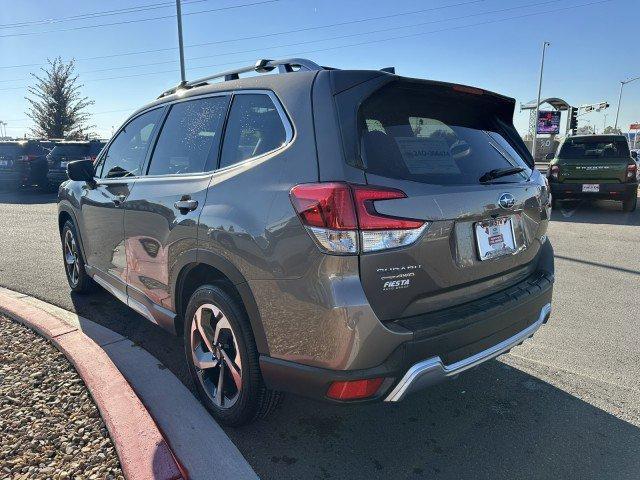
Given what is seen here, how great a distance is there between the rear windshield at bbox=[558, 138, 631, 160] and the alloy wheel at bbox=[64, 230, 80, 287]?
1004 cm

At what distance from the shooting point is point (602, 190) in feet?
33.3

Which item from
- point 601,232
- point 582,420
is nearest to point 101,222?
point 582,420

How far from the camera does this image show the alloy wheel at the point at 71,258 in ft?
15.9

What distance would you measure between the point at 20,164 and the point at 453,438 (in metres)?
16.9

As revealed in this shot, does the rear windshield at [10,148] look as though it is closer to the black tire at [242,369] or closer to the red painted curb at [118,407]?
the red painted curb at [118,407]

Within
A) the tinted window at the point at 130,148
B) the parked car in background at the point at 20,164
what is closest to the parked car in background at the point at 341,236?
the tinted window at the point at 130,148

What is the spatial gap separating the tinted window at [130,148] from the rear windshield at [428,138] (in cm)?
195

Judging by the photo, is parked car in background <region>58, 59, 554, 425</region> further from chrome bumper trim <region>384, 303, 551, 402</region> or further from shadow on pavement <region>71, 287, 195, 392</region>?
shadow on pavement <region>71, 287, 195, 392</region>

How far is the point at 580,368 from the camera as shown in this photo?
341cm

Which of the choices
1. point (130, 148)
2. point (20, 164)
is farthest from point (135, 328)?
point (20, 164)

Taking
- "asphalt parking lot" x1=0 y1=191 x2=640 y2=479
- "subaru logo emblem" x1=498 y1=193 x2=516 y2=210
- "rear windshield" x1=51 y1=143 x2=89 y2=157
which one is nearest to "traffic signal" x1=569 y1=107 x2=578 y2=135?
"rear windshield" x1=51 y1=143 x2=89 y2=157

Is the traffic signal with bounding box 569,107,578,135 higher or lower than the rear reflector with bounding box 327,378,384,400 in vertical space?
higher

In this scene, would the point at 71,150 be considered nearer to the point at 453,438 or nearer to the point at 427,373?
the point at 453,438

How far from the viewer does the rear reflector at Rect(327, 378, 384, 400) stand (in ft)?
6.70
